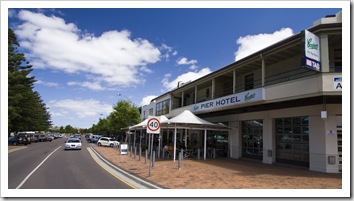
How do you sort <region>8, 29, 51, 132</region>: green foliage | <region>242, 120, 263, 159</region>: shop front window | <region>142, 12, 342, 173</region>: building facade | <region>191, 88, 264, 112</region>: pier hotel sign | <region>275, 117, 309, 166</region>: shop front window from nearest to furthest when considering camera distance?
<region>142, 12, 342, 173</region>: building facade → <region>275, 117, 309, 166</region>: shop front window → <region>191, 88, 264, 112</region>: pier hotel sign → <region>242, 120, 263, 159</region>: shop front window → <region>8, 29, 51, 132</region>: green foliage

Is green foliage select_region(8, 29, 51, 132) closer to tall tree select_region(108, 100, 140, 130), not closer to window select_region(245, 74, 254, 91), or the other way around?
tall tree select_region(108, 100, 140, 130)

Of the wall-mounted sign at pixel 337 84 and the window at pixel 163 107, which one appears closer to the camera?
the wall-mounted sign at pixel 337 84

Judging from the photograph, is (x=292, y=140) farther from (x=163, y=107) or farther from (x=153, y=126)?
(x=163, y=107)

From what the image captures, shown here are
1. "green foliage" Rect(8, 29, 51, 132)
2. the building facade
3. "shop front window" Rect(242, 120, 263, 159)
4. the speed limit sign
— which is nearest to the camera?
the speed limit sign

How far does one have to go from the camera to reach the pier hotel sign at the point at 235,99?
16.9 m

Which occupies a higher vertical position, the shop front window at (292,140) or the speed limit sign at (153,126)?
the speed limit sign at (153,126)

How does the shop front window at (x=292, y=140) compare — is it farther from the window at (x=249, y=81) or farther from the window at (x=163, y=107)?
the window at (x=163, y=107)

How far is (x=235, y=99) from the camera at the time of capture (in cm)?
1916

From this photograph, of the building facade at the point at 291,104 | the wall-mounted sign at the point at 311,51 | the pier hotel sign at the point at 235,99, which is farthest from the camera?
the pier hotel sign at the point at 235,99

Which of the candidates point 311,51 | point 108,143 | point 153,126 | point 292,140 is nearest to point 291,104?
point 292,140

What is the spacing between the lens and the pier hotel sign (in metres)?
16.9

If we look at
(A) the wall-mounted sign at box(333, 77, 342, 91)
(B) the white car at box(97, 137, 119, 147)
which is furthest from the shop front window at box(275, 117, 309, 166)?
(B) the white car at box(97, 137, 119, 147)

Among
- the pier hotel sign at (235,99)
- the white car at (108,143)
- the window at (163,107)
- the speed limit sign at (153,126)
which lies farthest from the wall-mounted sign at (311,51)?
the white car at (108,143)

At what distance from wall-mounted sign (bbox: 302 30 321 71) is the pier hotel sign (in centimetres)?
399
